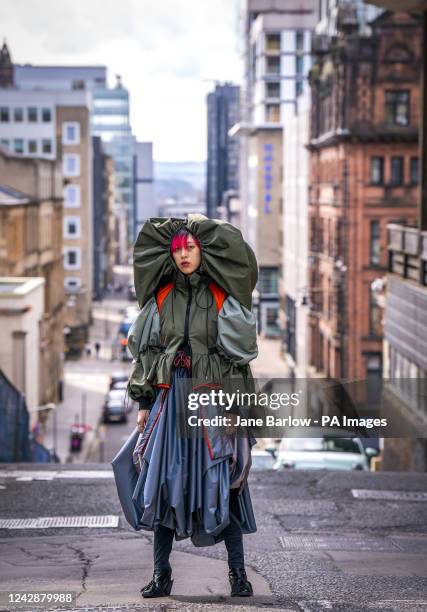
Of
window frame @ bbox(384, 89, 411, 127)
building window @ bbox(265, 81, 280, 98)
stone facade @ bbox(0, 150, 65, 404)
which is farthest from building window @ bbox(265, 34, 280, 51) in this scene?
window frame @ bbox(384, 89, 411, 127)

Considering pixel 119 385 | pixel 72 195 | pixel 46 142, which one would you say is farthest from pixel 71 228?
pixel 119 385

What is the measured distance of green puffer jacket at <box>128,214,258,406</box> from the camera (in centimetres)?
799

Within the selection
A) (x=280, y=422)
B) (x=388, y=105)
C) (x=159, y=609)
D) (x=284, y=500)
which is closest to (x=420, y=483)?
(x=284, y=500)

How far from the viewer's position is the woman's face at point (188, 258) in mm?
8070

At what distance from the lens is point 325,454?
2305 cm

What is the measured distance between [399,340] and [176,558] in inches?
851

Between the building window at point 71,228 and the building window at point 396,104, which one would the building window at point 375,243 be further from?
the building window at point 71,228

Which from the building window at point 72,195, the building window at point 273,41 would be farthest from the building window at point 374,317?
the building window at point 72,195

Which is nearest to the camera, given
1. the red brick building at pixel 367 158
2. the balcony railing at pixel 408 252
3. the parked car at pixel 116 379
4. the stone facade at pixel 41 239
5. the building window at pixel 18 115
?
the balcony railing at pixel 408 252

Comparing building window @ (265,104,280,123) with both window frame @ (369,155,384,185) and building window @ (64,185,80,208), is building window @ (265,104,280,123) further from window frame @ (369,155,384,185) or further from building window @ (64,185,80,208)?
window frame @ (369,155,384,185)

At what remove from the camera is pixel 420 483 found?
571 inches

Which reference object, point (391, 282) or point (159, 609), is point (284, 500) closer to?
point (159, 609)

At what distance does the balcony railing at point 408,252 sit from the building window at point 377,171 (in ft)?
81.1

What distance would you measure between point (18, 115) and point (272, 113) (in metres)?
21.4
